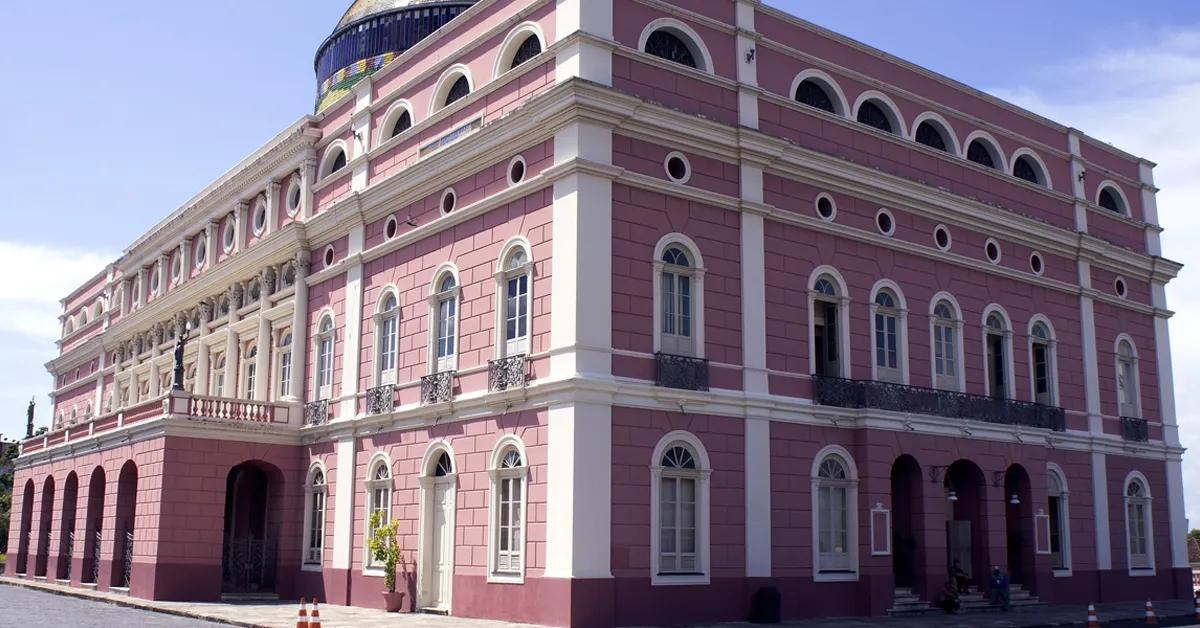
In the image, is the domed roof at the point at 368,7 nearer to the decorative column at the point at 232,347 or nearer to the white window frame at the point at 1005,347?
the decorative column at the point at 232,347

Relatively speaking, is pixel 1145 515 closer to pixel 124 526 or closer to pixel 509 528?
pixel 509 528

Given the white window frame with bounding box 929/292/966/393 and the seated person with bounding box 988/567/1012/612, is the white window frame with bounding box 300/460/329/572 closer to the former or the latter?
the white window frame with bounding box 929/292/966/393

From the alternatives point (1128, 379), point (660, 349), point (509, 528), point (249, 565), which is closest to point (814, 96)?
point (660, 349)

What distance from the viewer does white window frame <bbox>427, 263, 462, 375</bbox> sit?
74.0 ft

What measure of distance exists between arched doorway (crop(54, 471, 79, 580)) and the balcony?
2288 cm

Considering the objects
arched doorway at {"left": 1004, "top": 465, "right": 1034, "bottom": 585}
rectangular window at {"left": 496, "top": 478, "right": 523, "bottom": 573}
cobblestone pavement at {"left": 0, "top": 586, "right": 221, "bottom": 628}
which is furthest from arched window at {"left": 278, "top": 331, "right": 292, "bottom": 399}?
arched doorway at {"left": 1004, "top": 465, "right": 1034, "bottom": 585}

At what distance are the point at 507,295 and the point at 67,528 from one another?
20.1 m

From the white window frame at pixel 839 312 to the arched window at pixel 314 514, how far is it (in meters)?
11.9

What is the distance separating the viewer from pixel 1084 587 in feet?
88.4

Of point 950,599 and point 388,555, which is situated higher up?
point 388,555

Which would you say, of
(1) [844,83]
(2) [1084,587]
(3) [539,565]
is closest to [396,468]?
(3) [539,565]

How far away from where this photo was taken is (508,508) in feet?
67.4

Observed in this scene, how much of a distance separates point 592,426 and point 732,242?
5031mm

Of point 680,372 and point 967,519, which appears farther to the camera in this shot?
point 967,519
